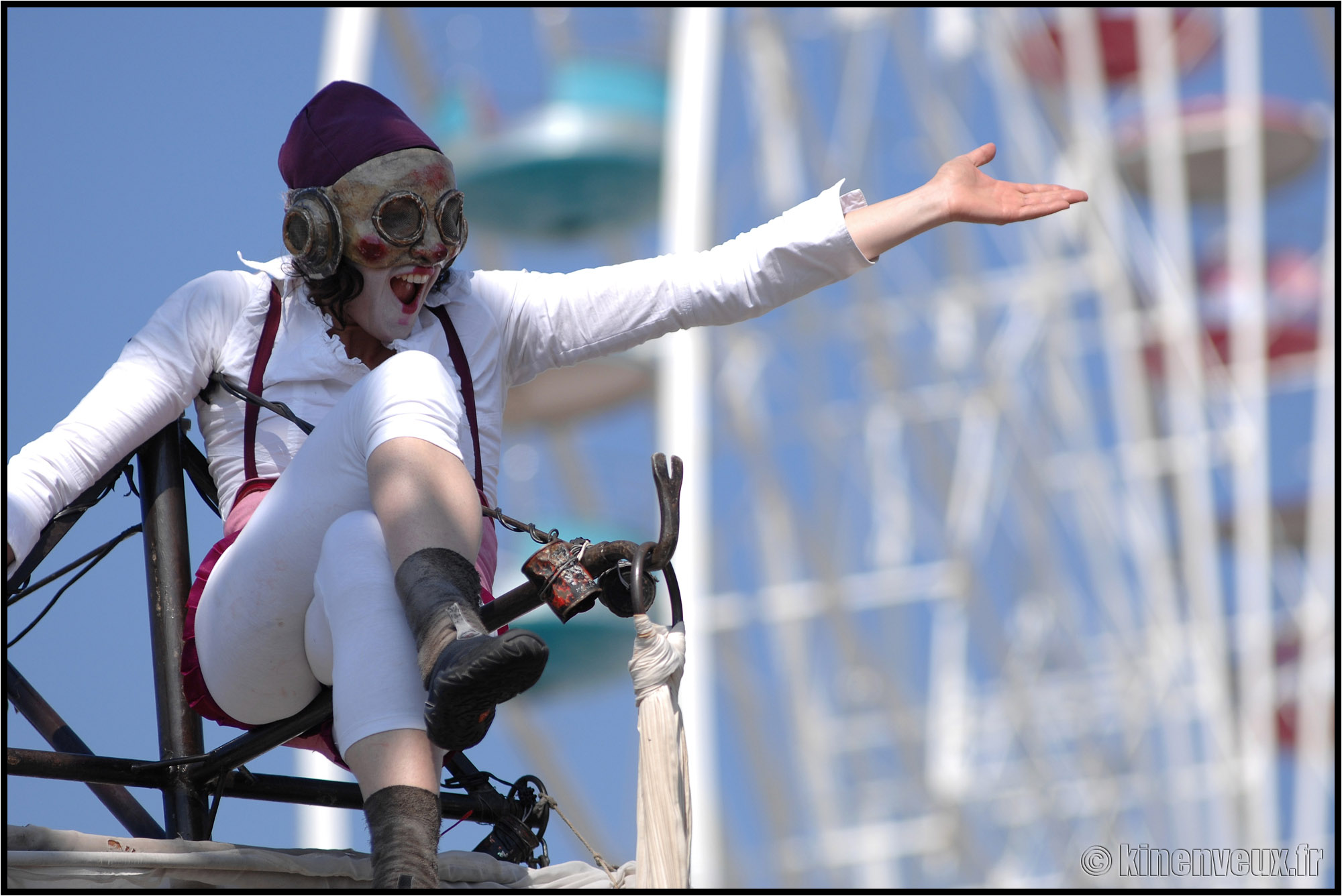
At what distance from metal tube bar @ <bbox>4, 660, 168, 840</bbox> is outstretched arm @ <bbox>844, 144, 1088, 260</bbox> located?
58.4 inches

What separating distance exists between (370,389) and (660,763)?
2.18 feet

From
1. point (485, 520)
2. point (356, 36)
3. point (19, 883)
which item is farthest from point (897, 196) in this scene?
point (356, 36)

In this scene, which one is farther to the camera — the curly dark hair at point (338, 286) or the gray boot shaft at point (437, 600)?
the curly dark hair at point (338, 286)

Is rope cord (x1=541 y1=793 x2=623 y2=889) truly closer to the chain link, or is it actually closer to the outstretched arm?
the chain link

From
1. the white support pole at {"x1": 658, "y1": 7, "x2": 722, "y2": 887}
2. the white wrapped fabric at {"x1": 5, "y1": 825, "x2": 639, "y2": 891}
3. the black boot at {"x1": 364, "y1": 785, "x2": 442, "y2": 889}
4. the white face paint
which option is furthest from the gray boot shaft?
the white support pole at {"x1": 658, "y1": 7, "x2": 722, "y2": 887}

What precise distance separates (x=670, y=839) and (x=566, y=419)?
48.6ft

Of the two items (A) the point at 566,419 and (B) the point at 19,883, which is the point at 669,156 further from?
(B) the point at 19,883

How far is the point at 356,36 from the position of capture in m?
13.4

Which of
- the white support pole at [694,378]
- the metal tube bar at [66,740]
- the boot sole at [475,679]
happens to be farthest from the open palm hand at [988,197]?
the white support pole at [694,378]

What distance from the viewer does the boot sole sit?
238 centimetres

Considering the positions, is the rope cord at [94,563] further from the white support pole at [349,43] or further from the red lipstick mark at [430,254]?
the white support pole at [349,43]

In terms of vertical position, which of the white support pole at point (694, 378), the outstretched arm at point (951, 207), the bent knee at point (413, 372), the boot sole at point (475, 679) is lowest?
the boot sole at point (475, 679)

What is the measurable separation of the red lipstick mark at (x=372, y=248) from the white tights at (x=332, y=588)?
1.08 feet

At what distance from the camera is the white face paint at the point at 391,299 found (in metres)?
3.09
